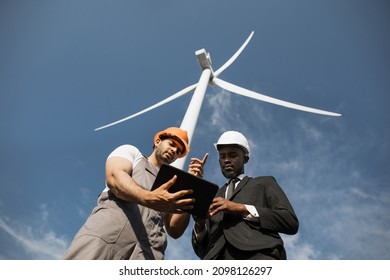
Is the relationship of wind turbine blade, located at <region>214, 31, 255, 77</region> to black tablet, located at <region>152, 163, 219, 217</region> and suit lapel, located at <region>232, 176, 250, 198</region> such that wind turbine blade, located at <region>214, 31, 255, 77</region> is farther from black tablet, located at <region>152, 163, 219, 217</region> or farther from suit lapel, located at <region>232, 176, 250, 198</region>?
black tablet, located at <region>152, 163, 219, 217</region>

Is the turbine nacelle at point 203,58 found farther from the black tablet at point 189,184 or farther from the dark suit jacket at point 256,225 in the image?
the black tablet at point 189,184

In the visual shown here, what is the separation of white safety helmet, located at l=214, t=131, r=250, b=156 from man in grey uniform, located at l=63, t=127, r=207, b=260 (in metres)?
1.47

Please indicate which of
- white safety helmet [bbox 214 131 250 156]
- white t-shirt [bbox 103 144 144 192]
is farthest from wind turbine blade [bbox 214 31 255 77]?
white t-shirt [bbox 103 144 144 192]

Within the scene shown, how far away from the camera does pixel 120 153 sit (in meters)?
5.12

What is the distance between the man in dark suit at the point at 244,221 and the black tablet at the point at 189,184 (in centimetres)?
53

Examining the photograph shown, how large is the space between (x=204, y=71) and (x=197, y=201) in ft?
57.1

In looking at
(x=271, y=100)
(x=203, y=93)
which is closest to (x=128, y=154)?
(x=203, y=93)

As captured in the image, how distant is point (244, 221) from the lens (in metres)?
5.32

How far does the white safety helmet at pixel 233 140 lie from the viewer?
6303mm

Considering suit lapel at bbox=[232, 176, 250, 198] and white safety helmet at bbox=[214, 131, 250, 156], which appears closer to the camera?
suit lapel at bbox=[232, 176, 250, 198]

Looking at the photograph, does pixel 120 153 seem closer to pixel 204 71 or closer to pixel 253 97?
pixel 253 97

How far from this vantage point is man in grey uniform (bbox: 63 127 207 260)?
4.29m

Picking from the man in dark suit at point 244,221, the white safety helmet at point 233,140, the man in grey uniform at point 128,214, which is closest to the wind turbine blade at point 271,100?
the white safety helmet at point 233,140
